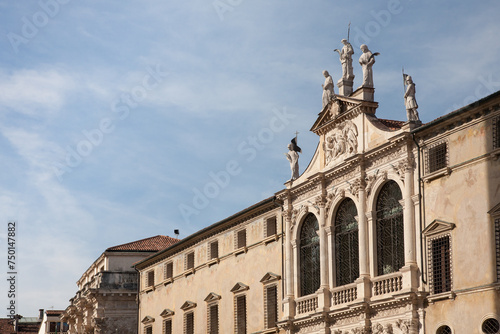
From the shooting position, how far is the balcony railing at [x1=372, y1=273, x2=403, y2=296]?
32156mm

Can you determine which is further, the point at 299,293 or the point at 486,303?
the point at 299,293

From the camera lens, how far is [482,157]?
94.6ft

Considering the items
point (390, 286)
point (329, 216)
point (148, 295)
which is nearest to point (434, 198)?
point (390, 286)

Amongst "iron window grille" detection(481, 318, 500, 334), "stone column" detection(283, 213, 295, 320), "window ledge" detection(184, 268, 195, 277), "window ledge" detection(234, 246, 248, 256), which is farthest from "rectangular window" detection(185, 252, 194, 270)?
"iron window grille" detection(481, 318, 500, 334)

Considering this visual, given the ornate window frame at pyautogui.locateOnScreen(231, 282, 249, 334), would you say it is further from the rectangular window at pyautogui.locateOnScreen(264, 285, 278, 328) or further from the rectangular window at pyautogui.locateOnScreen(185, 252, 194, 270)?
the rectangular window at pyautogui.locateOnScreen(185, 252, 194, 270)

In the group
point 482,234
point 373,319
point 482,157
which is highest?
point 482,157

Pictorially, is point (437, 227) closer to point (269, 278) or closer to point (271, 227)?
point (269, 278)

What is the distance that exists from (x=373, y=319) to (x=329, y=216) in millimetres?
5278

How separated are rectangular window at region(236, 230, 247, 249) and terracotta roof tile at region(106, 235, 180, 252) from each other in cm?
2057

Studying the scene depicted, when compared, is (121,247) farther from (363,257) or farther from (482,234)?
(482,234)

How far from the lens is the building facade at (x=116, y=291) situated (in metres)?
62.5

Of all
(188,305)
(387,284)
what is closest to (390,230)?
(387,284)

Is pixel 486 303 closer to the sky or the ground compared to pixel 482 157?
closer to the ground

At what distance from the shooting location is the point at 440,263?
100.0 feet
